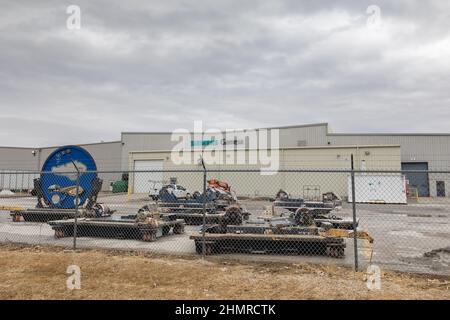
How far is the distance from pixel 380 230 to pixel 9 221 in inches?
551

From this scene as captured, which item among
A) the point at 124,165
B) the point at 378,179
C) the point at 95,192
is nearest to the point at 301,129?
the point at 378,179

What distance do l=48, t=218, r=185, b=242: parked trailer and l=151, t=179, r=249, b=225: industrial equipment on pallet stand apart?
1.89 meters

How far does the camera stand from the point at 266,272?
6809 mm

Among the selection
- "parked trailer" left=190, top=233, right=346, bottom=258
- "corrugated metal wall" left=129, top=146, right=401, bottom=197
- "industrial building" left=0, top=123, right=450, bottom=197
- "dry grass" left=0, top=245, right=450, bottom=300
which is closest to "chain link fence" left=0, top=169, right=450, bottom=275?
"parked trailer" left=190, top=233, right=346, bottom=258

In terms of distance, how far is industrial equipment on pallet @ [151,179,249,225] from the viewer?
13095mm

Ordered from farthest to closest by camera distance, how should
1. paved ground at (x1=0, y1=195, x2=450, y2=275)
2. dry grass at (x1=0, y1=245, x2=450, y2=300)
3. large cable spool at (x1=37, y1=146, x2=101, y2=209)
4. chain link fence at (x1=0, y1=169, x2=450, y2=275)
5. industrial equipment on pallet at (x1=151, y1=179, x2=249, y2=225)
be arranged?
large cable spool at (x1=37, y1=146, x2=101, y2=209) → industrial equipment on pallet at (x1=151, y1=179, x2=249, y2=225) → chain link fence at (x1=0, y1=169, x2=450, y2=275) → paved ground at (x1=0, y1=195, x2=450, y2=275) → dry grass at (x1=0, y1=245, x2=450, y2=300)

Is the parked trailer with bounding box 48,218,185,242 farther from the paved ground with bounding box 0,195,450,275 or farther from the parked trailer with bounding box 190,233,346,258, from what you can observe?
the parked trailer with bounding box 190,233,346,258

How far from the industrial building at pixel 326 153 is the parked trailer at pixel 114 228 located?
64.4 ft

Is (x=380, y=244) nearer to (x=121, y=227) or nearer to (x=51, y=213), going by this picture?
(x=121, y=227)

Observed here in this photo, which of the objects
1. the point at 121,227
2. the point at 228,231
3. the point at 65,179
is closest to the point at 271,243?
the point at 228,231

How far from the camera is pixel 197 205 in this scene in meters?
14.7

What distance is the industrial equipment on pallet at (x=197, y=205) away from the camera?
43.0 ft

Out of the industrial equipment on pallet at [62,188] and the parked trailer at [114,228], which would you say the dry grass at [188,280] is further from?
the industrial equipment on pallet at [62,188]
